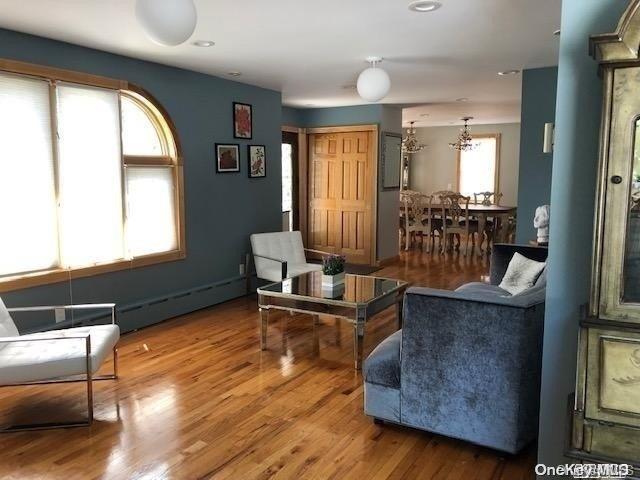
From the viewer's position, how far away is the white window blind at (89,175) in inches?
154

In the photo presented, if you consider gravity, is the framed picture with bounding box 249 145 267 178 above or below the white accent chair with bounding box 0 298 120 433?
above

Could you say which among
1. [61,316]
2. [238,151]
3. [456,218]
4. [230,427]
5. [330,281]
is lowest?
[230,427]

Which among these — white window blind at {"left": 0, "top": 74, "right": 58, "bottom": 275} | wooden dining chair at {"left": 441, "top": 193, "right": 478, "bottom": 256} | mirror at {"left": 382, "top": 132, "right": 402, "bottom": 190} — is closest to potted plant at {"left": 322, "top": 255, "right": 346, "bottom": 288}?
white window blind at {"left": 0, "top": 74, "right": 58, "bottom": 275}

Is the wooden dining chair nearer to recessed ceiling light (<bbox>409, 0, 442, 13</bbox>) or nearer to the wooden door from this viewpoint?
the wooden door

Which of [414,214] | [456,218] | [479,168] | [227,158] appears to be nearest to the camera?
[227,158]

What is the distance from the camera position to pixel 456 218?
8.21 meters

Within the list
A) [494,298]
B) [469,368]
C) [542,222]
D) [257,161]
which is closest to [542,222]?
[542,222]

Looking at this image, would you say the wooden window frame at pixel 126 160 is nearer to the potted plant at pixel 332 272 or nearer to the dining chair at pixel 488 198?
the potted plant at pixel 332 272

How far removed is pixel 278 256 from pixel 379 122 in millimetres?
2680

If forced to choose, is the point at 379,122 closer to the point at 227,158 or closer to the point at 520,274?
the point at 227,158

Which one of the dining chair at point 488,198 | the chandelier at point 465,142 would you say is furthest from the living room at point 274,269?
the dining chair at point 488,198

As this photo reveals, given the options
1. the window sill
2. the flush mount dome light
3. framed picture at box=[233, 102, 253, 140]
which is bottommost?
the window sill

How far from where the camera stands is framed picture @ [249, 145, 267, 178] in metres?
5.74

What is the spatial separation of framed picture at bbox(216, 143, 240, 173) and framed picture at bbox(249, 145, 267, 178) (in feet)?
0.75
